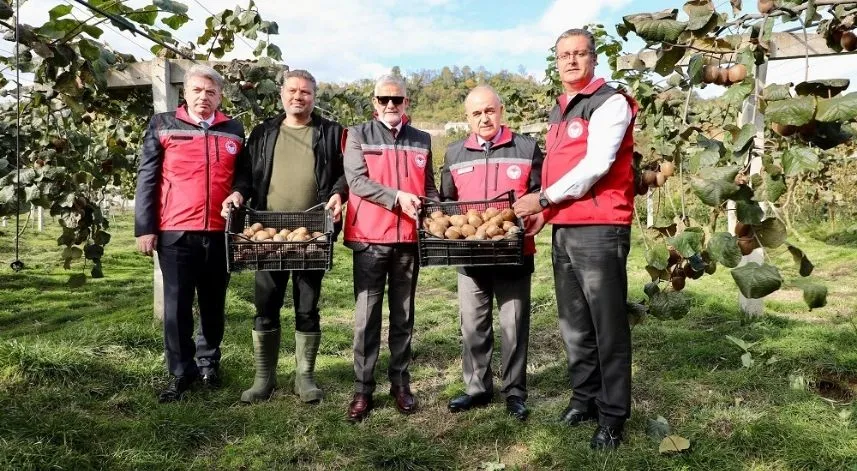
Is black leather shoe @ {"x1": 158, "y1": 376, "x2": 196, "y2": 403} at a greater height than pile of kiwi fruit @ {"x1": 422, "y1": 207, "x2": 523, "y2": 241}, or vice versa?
pile of kiwi fruit @ {"x1": 422, "y1": 207, "x2": 523, "y2": 241}

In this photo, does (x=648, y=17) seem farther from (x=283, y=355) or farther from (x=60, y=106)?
(x=60, y=106)

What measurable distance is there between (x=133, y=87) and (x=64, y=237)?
1.37 m

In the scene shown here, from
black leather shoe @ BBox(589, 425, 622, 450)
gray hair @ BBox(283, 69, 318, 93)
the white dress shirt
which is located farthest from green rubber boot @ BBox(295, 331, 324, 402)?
the white dress shirt

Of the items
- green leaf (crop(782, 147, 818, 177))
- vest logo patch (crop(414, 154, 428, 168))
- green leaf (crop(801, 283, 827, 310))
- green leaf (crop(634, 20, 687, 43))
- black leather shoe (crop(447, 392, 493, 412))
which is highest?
green leaf (crop(634, 20, 687, 43))

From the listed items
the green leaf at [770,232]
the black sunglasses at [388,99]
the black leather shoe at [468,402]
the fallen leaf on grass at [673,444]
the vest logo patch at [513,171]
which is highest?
the black sunglasses at [388,99]

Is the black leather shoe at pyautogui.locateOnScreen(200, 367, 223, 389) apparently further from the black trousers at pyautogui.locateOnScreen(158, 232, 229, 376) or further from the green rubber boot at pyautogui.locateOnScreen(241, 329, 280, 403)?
the green rubber boot at pyautogui.locateOnScreen(241, 329, 280, 403)

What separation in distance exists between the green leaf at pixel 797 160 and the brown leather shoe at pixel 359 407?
2226 mm

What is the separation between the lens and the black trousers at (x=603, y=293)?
247 centimetres

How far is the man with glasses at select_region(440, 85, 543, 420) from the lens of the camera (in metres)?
2.95

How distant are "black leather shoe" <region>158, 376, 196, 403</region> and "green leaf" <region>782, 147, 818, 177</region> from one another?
2.96m

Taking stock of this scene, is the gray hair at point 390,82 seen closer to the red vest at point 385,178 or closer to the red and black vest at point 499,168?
the red vest at point 385,178

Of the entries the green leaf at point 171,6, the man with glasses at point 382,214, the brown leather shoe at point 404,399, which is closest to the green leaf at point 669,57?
the man with glasses at point 382,214

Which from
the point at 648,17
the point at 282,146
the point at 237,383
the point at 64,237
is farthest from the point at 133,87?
the point at 648,17

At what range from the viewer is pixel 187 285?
10.2ft
